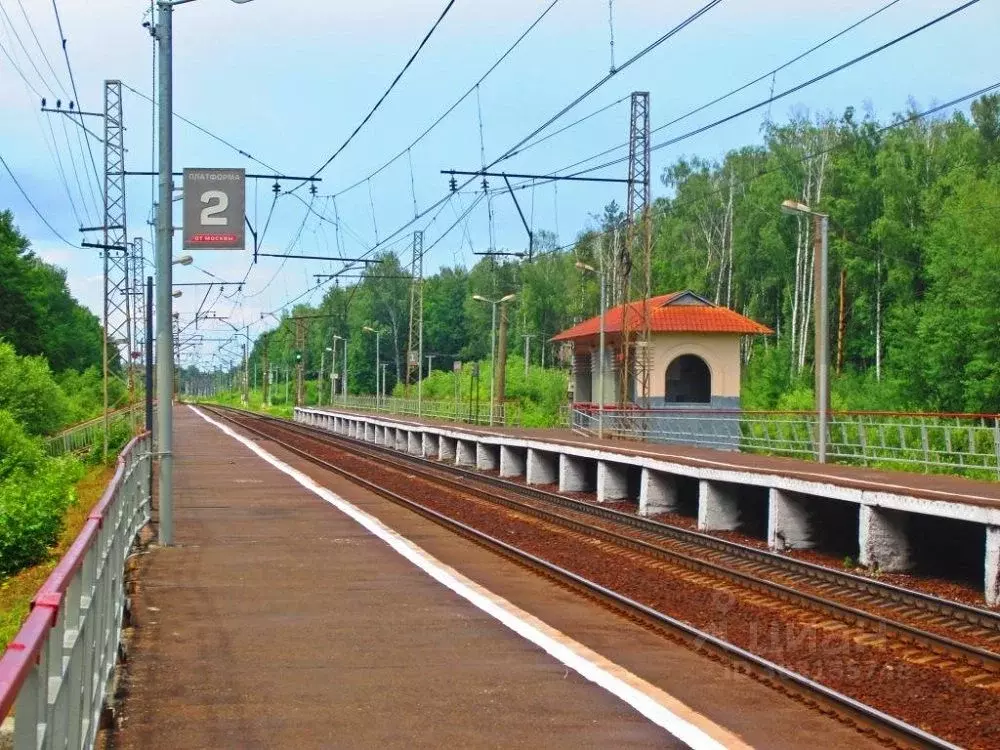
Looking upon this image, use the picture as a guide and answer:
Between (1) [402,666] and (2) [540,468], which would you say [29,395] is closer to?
(2) [540,468]

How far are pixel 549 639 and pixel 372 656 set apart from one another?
4.75ft

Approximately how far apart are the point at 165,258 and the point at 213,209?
1.49 m

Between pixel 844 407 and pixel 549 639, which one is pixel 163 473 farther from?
pixel 844 407

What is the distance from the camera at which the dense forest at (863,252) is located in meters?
47.5

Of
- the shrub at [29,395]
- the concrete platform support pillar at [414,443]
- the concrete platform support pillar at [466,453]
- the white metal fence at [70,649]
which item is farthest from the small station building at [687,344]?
the white metal fence at [70,649]

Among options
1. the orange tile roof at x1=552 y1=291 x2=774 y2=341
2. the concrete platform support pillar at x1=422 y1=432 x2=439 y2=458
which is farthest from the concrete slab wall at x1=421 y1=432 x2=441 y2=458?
the orange tile roof at x1=552 y1=291 x2=774 y2=341

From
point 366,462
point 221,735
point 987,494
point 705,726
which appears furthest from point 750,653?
point 366,462

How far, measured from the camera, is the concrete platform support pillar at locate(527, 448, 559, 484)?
107ft

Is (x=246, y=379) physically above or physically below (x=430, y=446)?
above

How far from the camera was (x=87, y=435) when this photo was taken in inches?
1889

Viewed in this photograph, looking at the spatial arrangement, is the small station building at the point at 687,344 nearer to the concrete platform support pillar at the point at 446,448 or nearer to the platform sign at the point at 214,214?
the concrete platform support pillar at the point at 446,448

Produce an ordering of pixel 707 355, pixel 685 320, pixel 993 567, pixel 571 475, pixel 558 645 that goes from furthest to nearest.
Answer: pixel 707 355
pixel 685 320
pixel 571 475
pixel 993 567
pixel 558 645

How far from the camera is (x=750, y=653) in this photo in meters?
9.69

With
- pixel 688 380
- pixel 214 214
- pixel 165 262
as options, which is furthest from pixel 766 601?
pixel 688 380
